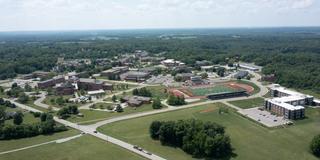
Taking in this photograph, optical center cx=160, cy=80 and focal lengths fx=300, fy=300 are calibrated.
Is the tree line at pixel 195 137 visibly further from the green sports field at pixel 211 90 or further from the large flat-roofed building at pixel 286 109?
the green sports field at pixel 211 90

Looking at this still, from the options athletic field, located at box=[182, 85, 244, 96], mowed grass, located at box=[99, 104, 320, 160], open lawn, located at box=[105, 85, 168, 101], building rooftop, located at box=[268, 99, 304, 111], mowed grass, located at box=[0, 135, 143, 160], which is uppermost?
building rooftop, located at box=[268, 99, 304, 111]

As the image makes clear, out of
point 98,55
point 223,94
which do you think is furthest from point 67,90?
point 98,55

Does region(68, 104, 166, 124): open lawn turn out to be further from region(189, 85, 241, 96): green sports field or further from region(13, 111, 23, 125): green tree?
region(189, 85, 241, 96): green sports field

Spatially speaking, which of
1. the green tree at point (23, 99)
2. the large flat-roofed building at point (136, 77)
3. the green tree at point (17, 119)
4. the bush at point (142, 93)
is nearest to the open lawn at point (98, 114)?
the bush at point (142, 93)

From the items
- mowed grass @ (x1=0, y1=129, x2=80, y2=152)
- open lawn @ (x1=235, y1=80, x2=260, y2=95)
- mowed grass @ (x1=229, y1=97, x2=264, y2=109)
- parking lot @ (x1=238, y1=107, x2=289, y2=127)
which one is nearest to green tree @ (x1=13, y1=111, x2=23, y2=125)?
mowed grass @ (x1=0, y1=129, x2=80, y2=152)

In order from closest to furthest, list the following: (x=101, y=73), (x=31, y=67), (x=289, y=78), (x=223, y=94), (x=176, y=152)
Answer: (x=176, y=152), (x=223, y=94), (x=289, y=78), (x=101, y=73), (x=31, y=67)

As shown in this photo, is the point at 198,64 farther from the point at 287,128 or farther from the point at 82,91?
the point at 287,128
